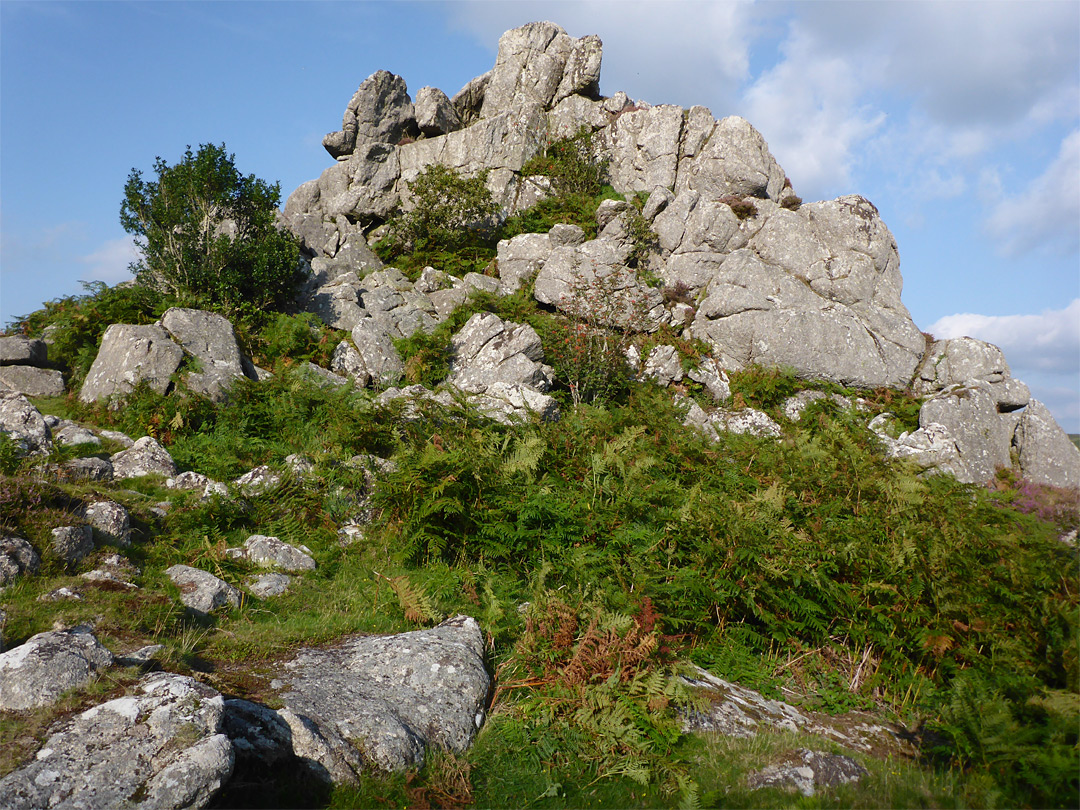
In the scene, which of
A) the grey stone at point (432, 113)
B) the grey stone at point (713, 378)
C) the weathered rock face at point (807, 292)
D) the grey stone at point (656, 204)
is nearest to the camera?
the grey stone at point (713, 378)

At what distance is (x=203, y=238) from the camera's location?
662 inches

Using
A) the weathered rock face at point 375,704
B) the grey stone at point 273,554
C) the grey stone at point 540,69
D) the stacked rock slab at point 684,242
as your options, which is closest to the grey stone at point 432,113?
the stacked rock slab at point 684,242

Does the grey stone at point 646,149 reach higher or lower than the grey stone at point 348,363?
higher

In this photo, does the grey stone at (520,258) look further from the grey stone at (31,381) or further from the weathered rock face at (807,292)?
the grey stone at (31,381)

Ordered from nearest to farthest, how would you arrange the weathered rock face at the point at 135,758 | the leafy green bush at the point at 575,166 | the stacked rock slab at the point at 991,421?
the weathered rock face at the point at 135,758 → the stacked rock slab at the point at 991,421 → the leafy green bush at the point at 575,166

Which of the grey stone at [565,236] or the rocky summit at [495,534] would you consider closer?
the rocky summit at [495,534]

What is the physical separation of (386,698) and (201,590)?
112 inches

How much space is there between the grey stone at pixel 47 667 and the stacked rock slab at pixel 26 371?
39.3 ft

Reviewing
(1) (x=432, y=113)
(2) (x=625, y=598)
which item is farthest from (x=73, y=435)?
(1) (x=432, y=113)

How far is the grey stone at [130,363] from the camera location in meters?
13.3

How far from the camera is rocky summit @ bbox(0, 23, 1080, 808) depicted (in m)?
4.92

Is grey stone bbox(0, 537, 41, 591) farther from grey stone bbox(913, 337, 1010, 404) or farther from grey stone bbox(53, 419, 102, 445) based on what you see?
grey stone bbox(913, 337, 1010, 404)

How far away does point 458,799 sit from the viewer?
4812 millimetres

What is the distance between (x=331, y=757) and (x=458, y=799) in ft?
3.40
